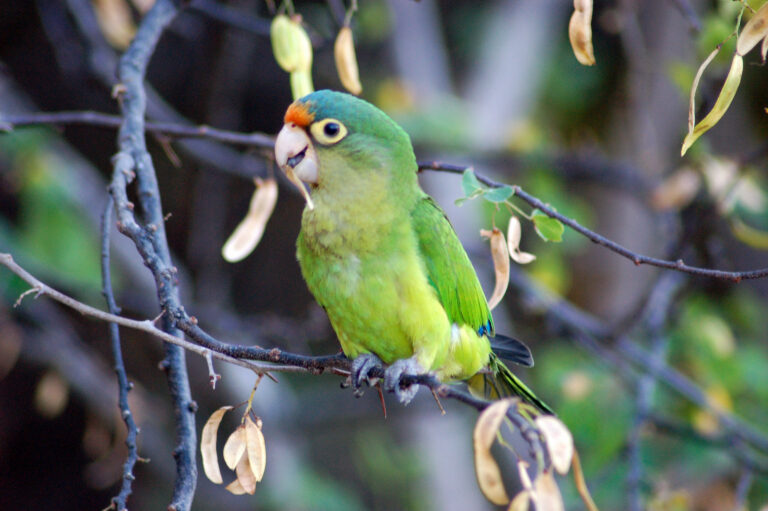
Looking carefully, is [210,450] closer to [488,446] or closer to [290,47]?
[488,446]

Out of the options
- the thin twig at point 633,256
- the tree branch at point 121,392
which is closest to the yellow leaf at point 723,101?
the thin twig at point 633,256

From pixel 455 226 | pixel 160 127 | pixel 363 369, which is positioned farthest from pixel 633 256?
pixel 455 226

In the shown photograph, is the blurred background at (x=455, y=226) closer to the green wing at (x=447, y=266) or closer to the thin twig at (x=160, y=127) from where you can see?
the thin twig at (x=160, y=127)

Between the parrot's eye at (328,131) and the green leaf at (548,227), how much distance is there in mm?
574

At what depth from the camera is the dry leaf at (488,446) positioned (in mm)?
1080

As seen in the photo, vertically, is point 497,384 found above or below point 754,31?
below

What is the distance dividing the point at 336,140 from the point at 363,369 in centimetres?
59

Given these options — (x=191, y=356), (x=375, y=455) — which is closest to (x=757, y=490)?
(x=375, y=455)

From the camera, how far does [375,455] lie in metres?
4.86

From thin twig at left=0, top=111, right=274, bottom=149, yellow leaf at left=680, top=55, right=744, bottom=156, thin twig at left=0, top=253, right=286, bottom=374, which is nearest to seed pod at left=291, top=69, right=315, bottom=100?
thin twig at left=0, top=111, right=274, bottom=149

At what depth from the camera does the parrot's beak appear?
1736 mm

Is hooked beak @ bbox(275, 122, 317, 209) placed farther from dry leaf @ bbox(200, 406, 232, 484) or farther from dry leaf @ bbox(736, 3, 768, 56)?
dry leaf @ bbox(736, 3, 768, 56)

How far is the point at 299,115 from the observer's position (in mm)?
1732

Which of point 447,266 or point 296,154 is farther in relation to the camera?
point 447,266
